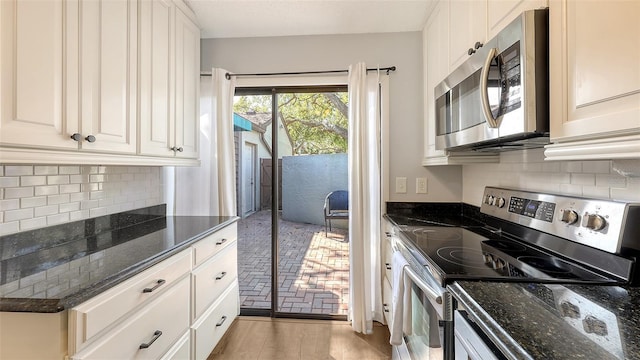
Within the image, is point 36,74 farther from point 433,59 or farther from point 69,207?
point 433,59

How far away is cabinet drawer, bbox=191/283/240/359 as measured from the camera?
5.08 ft

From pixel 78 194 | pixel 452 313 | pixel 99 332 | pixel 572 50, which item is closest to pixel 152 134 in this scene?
pixel 78 194

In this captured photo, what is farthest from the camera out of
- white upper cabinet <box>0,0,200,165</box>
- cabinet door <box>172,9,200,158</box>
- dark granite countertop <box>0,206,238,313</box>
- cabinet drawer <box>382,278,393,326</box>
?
cabinet drawer <box>382,278,393,326</box>

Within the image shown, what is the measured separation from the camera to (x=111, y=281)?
94 cm

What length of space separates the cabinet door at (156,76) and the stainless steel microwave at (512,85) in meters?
1.68

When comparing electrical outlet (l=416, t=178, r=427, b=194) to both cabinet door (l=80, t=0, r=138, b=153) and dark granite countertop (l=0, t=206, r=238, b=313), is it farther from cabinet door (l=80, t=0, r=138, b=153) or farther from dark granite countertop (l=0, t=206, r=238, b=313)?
cabinet door (l=80, t=0, r=138, b=153)

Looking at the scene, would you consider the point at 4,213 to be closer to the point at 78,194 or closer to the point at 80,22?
the point at 78,194

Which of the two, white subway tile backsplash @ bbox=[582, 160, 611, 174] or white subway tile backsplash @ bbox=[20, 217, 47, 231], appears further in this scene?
white subway tile backsplash @ bbox=[20, 217, 47, 231]

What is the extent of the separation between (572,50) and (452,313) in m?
0.87

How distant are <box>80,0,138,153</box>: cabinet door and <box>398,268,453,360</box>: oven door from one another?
1506 mm

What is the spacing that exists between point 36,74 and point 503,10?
175 centimetres

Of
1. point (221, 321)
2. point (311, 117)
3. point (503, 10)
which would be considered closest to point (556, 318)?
point (503, 10)

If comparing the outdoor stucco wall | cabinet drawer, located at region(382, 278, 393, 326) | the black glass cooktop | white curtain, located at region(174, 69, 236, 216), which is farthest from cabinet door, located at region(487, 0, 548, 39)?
white curtain, located at region(174, 69, 236, 216)

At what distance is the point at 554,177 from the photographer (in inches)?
50.0
